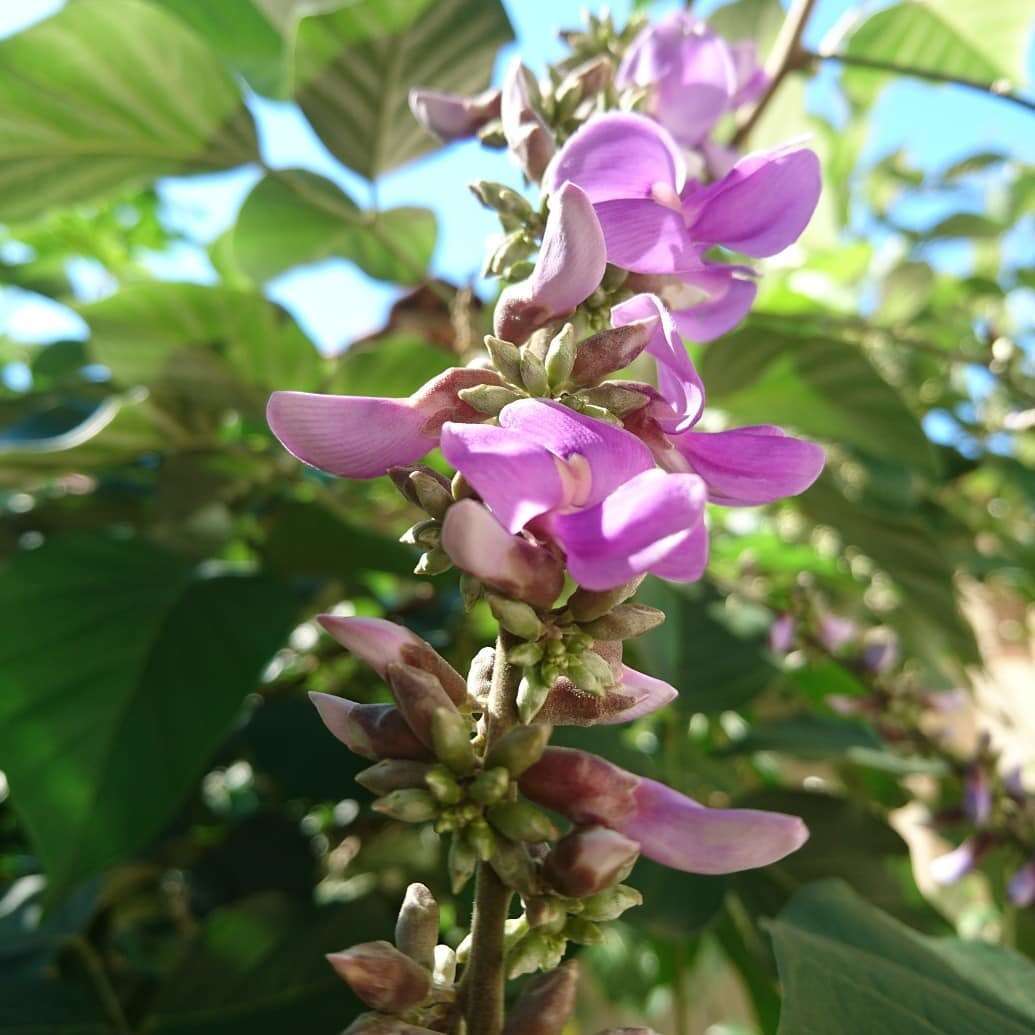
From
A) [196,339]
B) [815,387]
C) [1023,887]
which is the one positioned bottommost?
[1023,887]

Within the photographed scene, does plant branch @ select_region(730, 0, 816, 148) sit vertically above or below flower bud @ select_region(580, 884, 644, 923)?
above

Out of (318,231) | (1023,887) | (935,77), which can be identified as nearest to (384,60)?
(318,231)

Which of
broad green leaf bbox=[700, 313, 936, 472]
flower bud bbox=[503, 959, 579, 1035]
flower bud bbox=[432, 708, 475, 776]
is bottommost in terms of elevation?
broad green leaf bbox=[700, 313, 936, 472]

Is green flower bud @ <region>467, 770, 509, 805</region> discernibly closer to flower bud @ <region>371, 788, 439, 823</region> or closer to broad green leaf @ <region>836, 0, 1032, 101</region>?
flower bud @ <region>371, 788, 439, 823</region>

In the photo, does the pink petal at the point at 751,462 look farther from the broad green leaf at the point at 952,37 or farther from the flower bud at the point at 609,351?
the broad green leaf at the point at 952,37

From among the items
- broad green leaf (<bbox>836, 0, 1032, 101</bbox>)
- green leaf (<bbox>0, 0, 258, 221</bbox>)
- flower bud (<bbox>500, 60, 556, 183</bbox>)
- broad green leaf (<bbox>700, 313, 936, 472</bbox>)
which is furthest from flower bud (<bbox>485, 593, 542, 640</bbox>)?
broad green leaf (<bbox>836, 0, 1032, 101</bbox>)

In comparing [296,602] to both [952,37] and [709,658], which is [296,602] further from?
[952,37]
